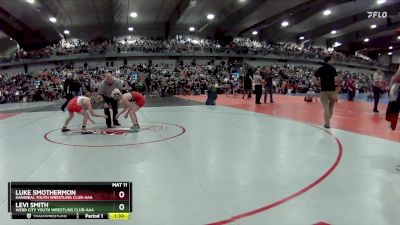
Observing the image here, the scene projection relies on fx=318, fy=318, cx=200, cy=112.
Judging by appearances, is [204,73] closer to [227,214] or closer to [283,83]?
[283,83]

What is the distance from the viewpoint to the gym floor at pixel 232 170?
2.67 meters

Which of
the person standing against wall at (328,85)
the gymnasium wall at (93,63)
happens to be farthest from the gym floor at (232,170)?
the gymnasium wall at (93,63)

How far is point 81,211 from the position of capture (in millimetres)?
2213

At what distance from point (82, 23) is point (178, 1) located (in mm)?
12086

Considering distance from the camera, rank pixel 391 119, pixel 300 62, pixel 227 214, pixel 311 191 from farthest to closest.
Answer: pixel 300 62 → pixel 391 119 → pixel 311 191 → pixel 227 214

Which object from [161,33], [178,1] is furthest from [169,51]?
[178,1]
